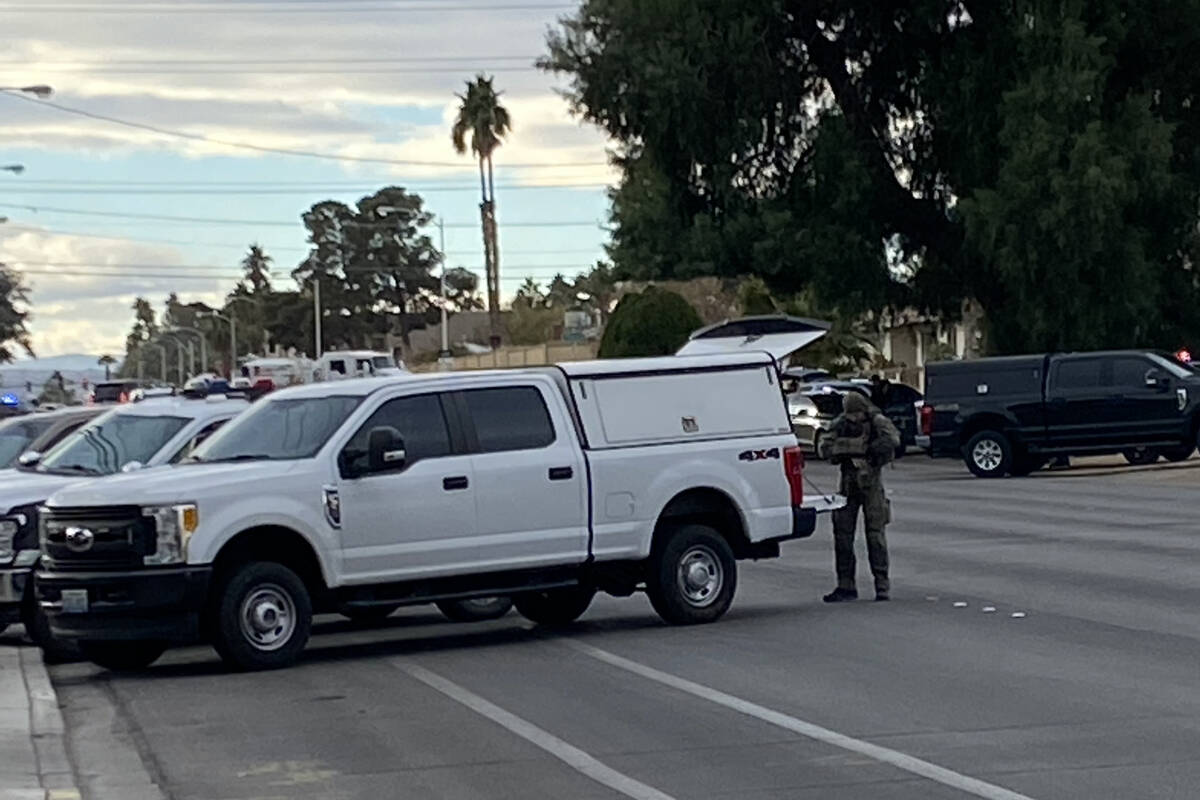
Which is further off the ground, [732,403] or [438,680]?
[732,403]

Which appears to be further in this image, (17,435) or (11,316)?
(11,316)

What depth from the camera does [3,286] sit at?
92.6m

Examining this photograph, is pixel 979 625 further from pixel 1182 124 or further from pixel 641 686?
pixel 1182 124

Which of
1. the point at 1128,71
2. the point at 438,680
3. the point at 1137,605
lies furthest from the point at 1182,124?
the point at 438,680

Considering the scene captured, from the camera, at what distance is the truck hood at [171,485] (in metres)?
14.4

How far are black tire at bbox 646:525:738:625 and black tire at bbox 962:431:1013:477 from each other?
2107cm

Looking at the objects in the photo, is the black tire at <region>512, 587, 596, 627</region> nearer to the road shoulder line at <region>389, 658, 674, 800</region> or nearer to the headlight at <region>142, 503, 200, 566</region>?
the road shoulder line at <region>389, 658, 674, 800</region>

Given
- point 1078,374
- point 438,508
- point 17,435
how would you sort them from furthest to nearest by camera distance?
point 1078,374 → point 17,435 → point 438,508

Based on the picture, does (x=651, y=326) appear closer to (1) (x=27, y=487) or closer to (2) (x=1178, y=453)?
(2) (x=1178, y=453)

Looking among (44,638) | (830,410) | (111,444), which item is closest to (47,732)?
(44,638)

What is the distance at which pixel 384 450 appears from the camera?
→ 15.1m

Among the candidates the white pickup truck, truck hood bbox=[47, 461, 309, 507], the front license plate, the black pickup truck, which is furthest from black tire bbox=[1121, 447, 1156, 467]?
the front license plate

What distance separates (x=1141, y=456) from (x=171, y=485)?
27.0 meters

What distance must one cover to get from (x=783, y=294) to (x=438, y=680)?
38423 mm
